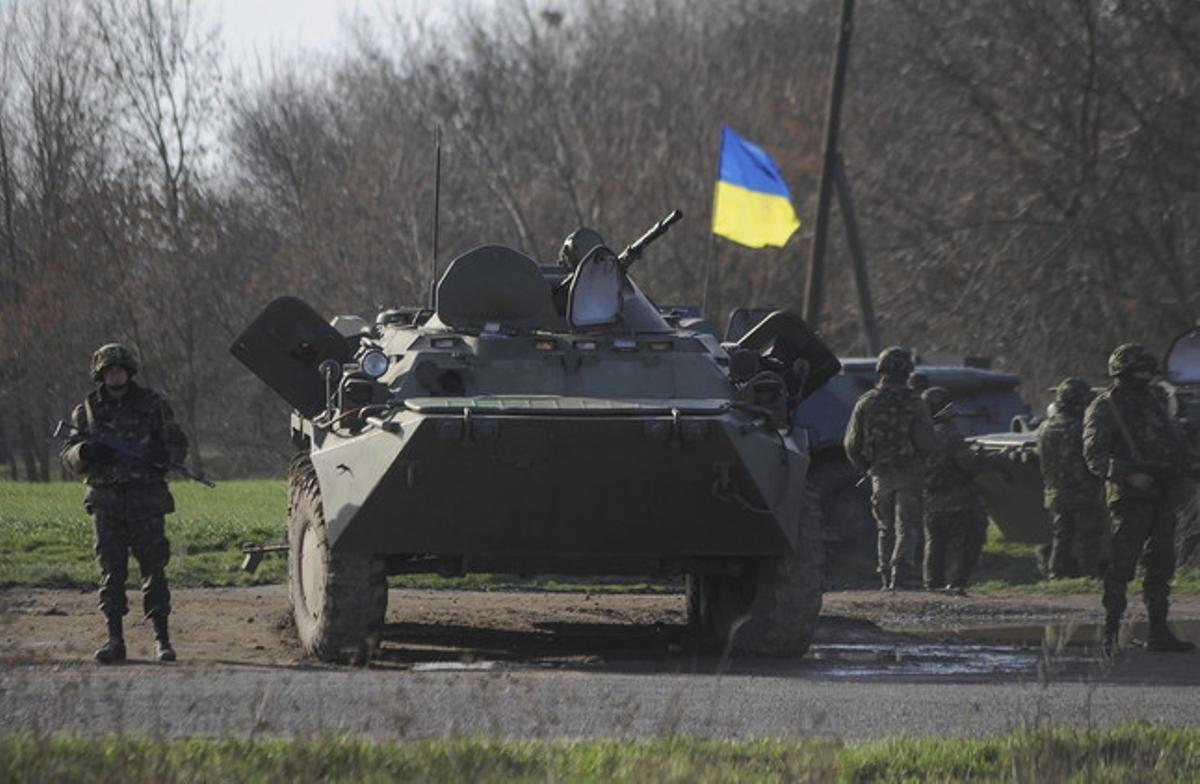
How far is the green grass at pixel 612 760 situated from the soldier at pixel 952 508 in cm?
1097

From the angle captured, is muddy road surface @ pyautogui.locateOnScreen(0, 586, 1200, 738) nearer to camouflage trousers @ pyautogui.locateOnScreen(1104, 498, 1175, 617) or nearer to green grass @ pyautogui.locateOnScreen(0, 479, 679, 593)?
camouflage trousers @ pyautogui.locateOnScreen(1104, 498, 1175, 617)

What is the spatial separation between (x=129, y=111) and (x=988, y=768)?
3641 cm

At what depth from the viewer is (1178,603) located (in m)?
18.7

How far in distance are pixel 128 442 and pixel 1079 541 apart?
940 centimetres

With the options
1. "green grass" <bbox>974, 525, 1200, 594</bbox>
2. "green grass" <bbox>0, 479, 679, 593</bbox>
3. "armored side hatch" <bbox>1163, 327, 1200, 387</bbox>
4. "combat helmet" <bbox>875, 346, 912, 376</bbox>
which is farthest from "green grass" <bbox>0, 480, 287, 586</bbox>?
"armored side hatch" <bbox>1163, 327, 1200, 387</bbox>

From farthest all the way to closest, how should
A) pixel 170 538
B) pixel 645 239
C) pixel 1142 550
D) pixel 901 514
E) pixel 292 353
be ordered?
pixel 170 538, pixel 901 514, pixel 292 353, pixel 645 239, pixel 1142 550

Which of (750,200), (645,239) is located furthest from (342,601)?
(750,200)

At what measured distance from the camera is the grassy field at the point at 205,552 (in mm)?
19797

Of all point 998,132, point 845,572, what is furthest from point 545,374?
point 998,132

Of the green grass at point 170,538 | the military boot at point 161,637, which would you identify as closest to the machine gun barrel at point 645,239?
the military boot at point 161,637

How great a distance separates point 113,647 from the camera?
44.2 ft

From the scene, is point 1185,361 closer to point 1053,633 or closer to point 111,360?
point 1053,633

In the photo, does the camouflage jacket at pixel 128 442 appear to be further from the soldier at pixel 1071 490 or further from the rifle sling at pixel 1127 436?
the soldier at pixel 1071 490

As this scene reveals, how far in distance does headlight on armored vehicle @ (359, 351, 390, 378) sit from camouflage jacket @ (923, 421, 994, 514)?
7382 millimetres
